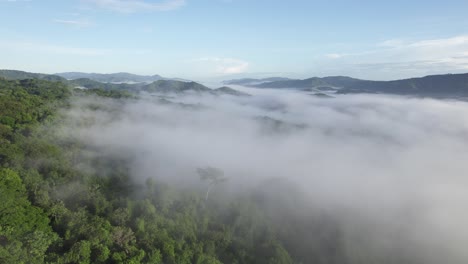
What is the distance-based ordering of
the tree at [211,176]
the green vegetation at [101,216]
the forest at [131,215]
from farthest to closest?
the tree at [211,176] < the forest at [131,215] < the green vegetation at [101,216]

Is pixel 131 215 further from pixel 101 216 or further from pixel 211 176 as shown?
pixel 211 176

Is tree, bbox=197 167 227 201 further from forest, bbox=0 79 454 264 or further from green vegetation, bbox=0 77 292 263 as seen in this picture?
green vegetation, bbox=0 77 292 263

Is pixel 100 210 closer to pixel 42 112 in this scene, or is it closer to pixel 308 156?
pixel 42 112

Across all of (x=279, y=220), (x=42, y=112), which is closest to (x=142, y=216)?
(x=279, y=220)

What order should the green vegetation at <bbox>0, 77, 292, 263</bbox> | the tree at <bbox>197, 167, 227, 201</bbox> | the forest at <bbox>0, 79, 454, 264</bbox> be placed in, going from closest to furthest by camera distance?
the green vegetation at <bbox>0, 77, 292, 263</bbox>, the forest at <bbox>0, 79, 454, 264</bbox>, the tree at <bbox>197, 167, 227, 201</bbox>

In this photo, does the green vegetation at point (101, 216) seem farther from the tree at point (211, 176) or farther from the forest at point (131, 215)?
the tree at point (211, 176)

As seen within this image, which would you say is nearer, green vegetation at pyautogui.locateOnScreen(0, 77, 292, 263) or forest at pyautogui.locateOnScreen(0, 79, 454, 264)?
green vegetation at pyautogui.locateOnScreen(0, 77, 292, 263)

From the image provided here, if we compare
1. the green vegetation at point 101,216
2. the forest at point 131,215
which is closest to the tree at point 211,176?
the forest at point 131,215

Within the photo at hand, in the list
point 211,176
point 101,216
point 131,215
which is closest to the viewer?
point 101,216

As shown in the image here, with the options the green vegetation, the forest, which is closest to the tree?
the forest

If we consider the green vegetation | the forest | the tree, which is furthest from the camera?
the tree

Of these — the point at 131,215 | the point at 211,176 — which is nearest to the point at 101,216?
the point at 131,215
